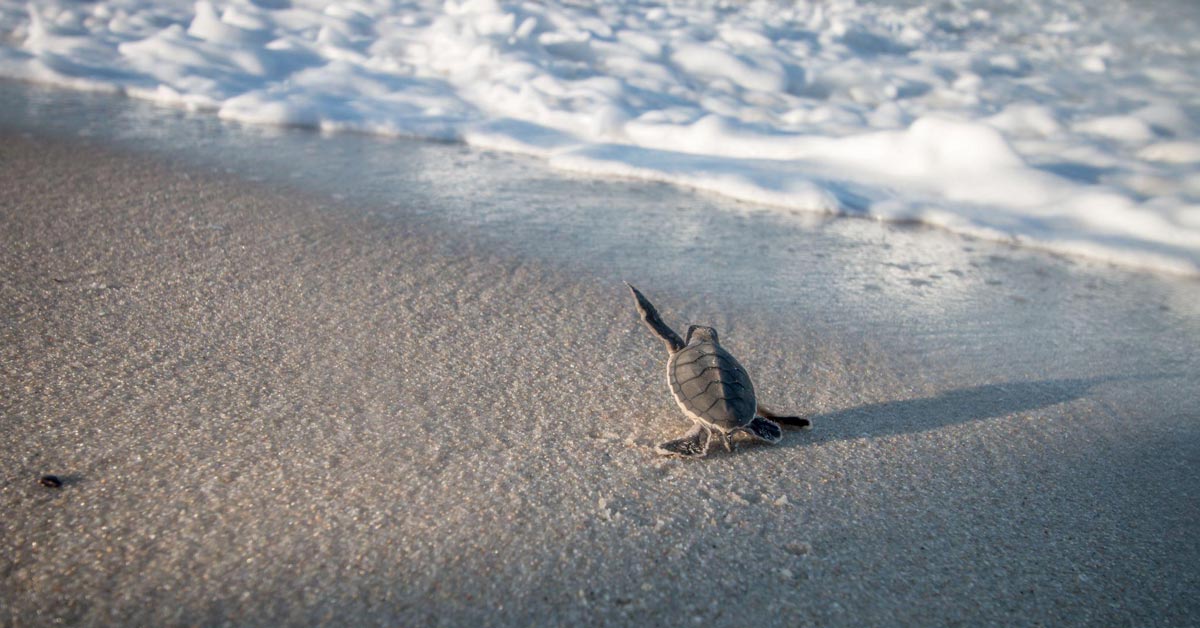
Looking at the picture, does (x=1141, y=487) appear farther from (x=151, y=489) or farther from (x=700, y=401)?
(x=151, y=489)

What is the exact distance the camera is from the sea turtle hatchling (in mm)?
1664

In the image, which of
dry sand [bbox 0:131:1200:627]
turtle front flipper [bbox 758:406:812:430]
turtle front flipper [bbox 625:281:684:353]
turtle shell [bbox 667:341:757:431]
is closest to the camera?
dry sand [bbox 0:131:1200:627]

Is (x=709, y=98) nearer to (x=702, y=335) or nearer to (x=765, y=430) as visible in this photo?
(x=702, y=335)

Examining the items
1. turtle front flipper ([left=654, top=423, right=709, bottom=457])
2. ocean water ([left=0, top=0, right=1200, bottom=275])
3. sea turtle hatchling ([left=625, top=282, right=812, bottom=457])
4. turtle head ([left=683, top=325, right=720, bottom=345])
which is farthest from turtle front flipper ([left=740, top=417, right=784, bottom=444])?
ocean water ([left=0, top=0, right=1200, bottom=275])

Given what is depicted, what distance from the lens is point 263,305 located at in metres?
2.24

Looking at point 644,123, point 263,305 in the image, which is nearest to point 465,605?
point 263,305

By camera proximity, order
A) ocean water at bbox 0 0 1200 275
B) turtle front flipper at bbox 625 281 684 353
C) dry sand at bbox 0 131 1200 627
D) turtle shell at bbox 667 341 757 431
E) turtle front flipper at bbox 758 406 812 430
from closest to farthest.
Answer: dry sand at bbox 0 131 1200 627 → turtle shell at bbox 667 341 757 431 → turtle front flipper at bbox 758 406 812 430 → turtle front flipper at bbox 625 281 684 353 → ocean water at bbox 0 0 1200 275

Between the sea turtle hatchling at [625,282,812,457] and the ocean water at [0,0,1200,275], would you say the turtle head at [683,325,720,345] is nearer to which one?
the sea turtle hatchling at [625,282,812,457]

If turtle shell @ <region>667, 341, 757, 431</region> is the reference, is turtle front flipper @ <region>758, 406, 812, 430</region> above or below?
below

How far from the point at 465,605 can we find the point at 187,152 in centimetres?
326

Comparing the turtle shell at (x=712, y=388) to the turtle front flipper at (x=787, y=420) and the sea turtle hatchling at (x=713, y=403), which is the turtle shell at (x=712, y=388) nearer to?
the sea turtle hatchling at (x=713, y=403)

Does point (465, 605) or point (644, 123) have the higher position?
point (644, 123)

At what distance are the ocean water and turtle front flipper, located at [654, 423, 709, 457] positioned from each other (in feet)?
5.07

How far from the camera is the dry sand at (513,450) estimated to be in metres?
1.28
